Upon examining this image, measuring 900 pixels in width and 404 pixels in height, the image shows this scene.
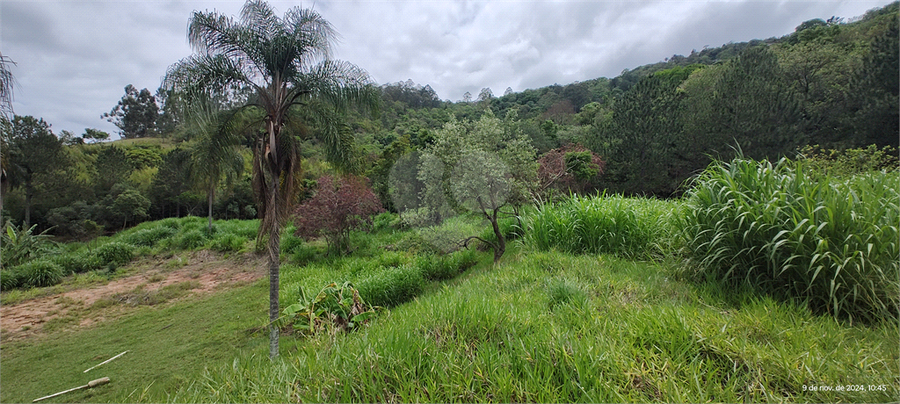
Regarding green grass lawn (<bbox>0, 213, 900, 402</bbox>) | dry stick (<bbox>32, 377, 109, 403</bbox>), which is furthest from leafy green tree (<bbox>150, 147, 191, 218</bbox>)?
green grass lawn (<bbox>0, 213, 900, 402</bbox>)

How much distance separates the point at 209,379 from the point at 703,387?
2530mm

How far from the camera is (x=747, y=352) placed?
148cm

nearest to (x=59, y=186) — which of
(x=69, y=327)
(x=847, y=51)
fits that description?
(x=69, y=327)

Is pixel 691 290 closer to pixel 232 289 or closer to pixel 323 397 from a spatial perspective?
pixel 323 397

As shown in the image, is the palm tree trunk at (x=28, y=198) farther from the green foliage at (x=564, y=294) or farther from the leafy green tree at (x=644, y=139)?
the leafy green tree at (x=644, y=139)

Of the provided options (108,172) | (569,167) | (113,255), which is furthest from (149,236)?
(569,167)

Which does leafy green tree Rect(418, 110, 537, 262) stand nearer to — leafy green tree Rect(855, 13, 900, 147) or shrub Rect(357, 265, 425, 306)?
shrub Rect(357, 265, 425, 306)

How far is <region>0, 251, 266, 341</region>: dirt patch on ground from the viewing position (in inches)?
236

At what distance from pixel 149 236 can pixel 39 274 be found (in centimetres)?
585

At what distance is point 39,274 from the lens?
850 centimetres

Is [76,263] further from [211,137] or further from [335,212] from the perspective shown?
[211,137]

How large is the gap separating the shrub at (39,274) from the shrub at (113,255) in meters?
1.25

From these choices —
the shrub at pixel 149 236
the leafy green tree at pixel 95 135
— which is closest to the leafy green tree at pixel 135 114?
the leafy green tree at pixel 95 135

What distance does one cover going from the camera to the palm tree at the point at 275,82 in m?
4.66
